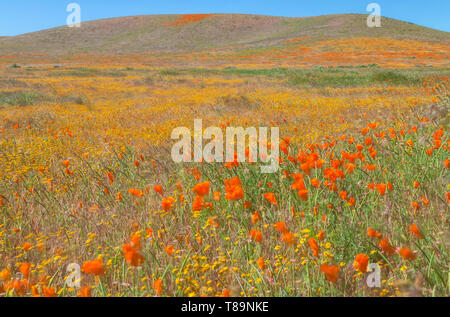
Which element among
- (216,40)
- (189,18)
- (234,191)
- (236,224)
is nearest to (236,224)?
(236,224)

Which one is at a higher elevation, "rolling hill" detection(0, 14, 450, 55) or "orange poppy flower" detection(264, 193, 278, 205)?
"rolling hill" detection(0, 14, 450, 55)

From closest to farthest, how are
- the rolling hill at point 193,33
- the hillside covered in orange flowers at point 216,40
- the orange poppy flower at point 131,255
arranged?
the orange poppy flower at point 131,255 → the hillside covered in orange flowers at point 216,40 → the rolling hill at point 193,33

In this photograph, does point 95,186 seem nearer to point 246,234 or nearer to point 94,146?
point 246,234

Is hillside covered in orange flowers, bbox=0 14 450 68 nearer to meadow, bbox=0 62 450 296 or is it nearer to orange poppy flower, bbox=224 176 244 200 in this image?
meadow, bbox=0 62 450 296

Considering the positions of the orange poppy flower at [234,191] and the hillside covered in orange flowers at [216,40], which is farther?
the hillside covered in orange flowers at [216,40]

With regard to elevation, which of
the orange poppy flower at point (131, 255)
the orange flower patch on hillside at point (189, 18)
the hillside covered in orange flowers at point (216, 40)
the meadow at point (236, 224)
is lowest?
the meadow at point (236, 224)

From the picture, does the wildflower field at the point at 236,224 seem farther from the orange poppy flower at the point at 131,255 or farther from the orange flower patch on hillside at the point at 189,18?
the orange flower patch on hillside at the point at 189,18

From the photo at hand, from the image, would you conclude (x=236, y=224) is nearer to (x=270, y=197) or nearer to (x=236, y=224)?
(x=236, y=224)

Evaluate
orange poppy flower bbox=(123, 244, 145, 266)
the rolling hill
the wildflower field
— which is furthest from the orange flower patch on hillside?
orange poppy flower bbox=(123, 244, 145, 266)

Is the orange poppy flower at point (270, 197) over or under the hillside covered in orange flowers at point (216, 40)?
under

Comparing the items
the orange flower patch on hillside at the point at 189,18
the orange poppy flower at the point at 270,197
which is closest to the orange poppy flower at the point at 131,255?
the orange poppy flower at the point at 270,197

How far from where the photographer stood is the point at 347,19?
72.8 meters

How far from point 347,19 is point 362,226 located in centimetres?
8264
